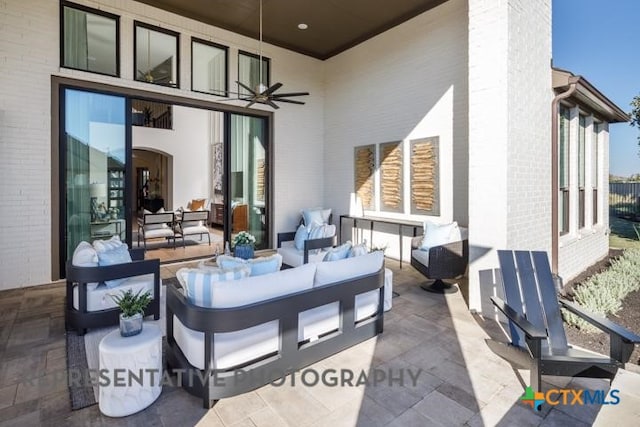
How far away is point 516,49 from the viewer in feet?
11.8

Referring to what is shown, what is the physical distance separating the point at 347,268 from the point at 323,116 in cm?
592

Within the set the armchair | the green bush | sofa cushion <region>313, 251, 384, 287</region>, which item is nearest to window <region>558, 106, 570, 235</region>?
the green bush

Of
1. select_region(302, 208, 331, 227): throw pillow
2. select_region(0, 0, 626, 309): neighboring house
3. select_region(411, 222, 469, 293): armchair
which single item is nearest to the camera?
select_region(0, 0, 626, 309): neighboring house

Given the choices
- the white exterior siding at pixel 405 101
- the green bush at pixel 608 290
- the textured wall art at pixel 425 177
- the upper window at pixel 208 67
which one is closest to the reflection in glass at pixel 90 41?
the upper window at pixel 208 67

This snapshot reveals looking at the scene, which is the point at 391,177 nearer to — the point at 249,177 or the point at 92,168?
the point at 249,177

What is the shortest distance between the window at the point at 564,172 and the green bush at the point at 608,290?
2.97 feet

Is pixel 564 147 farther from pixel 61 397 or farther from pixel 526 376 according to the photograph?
pixel 61 397

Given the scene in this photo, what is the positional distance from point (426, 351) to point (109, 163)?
17.9 ft

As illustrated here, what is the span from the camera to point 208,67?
631cm

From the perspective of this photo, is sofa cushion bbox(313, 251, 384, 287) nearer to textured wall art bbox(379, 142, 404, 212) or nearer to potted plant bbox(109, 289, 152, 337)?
Result: potted plant bbox(109, 289, 152, 337)

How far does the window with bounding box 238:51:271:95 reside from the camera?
6.70 m

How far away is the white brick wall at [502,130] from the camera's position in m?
3.49

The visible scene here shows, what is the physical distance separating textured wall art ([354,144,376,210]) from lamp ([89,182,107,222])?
4.76 m

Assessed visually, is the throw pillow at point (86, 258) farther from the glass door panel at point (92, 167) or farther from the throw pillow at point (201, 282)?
the glass door panel at point (92, 167)
